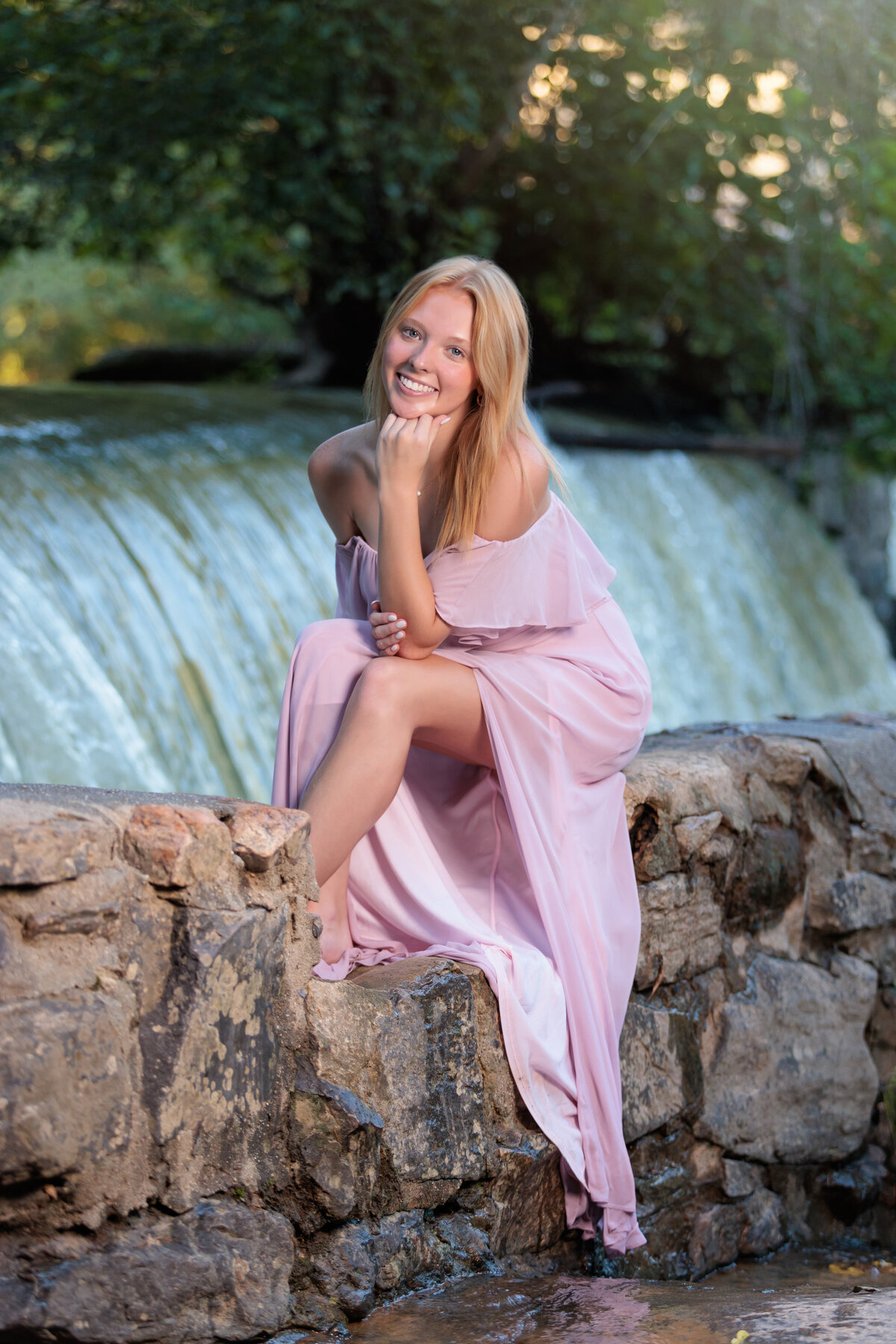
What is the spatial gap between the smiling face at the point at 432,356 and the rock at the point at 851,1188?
187 cm

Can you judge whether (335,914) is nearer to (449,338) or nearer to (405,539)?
(405,539)

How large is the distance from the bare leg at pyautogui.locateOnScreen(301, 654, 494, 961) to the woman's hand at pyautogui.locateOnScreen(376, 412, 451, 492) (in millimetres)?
297

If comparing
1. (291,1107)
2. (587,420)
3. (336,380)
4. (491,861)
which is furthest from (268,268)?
(291,1107)

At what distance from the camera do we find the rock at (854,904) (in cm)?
302

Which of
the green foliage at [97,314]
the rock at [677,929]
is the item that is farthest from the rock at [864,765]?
the green foliage at [97,314]

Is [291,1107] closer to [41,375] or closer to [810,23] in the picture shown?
[810,23]

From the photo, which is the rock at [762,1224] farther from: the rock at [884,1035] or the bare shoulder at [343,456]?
the bare shoulder at [343,456]

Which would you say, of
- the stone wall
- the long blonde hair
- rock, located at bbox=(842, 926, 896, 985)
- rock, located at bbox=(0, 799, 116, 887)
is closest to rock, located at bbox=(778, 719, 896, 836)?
rock, located at bbox=(842, 926, 896, 985)

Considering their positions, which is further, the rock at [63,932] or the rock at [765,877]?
the rock at [765,877]

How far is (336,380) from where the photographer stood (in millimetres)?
8125

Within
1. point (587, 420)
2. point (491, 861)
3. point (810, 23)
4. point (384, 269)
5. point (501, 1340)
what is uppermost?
point (810, 23)

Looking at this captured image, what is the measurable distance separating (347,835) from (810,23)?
5.81 meters

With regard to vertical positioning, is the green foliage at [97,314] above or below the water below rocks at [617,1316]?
above

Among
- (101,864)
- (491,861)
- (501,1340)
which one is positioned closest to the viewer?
(101,864)
